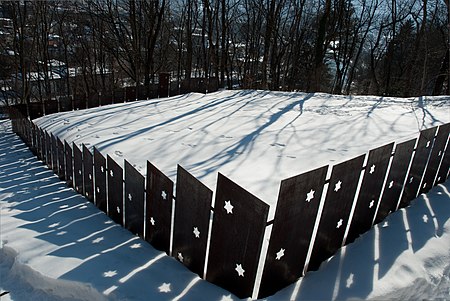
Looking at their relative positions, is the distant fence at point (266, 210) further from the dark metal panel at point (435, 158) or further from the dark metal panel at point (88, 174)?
the dark metal panel at point (88, 174)

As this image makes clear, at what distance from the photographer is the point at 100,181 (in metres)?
3.76

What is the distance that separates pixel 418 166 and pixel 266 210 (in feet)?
8.29

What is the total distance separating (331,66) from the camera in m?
26.9

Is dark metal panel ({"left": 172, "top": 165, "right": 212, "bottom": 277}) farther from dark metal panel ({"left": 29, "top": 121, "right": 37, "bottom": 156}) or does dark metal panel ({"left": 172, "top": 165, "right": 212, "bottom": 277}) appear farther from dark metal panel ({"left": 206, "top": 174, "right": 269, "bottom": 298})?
dark metal panel ({"left": 29, "top": 121, "right": 37, "bottom": 156})

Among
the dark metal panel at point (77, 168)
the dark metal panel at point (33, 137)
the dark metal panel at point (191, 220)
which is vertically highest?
the dark metal panel at point (191, 220)

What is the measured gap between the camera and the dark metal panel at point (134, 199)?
9.78 ft

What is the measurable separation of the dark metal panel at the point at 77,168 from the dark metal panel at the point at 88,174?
0.50ft

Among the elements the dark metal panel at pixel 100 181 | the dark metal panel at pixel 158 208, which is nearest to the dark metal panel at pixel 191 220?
the dark metal panel at pixel 158 208

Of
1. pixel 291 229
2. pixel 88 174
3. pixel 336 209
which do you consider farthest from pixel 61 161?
pixel 336 209

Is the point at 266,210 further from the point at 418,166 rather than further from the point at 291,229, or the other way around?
the point at 418,166

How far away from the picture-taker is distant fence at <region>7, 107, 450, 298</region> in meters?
2.03

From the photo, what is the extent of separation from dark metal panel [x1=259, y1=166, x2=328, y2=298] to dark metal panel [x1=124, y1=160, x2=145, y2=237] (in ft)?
4.85

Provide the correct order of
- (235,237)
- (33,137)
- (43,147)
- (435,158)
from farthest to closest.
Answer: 1. (33,137)
2. (43,147)
3. (435,158)
4. (235,237)

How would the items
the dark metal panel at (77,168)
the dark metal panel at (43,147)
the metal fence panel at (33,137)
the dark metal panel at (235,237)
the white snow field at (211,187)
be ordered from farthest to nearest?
the metal fence panel at (33,137) < the dark metal panel at (43,147) < the dark metal panel at (77,168) < the white snow field at (211,187) < the dark metal panel at (235,237)
